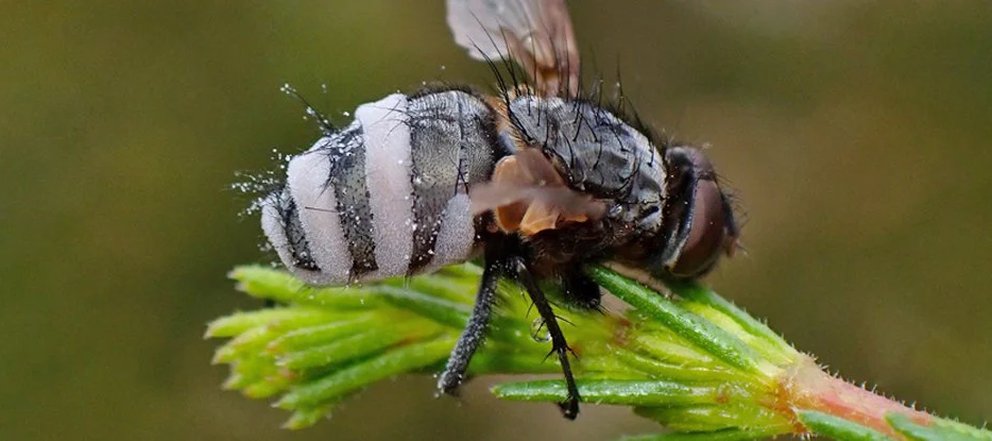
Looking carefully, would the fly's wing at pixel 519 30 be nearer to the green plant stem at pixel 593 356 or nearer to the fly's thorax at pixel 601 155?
the fly's thorax at pixel 601 155

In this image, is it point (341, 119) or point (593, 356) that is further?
point (341, 119)

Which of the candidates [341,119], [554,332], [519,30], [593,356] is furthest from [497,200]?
[341,119]

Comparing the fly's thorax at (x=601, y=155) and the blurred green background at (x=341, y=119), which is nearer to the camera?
the fly's thorax at (x=601, y=155)

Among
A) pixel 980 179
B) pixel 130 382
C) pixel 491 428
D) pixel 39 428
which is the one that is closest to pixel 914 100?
pixel 980 179

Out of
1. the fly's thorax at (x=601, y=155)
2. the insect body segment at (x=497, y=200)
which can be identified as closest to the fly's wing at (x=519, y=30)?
the insect body segment at (x=497, y=200)

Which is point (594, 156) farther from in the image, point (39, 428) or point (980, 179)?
point (39, 428)

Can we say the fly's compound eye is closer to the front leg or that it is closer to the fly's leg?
the front leg

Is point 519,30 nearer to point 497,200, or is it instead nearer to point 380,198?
point 380,198
